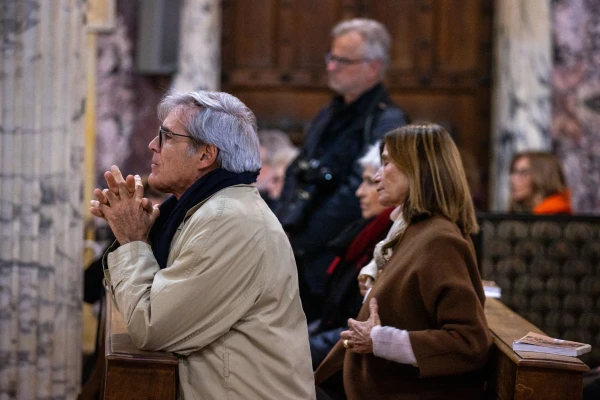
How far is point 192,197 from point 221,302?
0.33m

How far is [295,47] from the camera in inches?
304

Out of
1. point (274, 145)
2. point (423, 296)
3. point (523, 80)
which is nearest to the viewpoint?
point (423, 296)

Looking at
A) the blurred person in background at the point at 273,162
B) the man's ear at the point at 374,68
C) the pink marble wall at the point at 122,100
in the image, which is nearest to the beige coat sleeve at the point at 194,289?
the man's ear at the point at 374,68

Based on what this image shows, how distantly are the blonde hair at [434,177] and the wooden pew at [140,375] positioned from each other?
3.38 ft

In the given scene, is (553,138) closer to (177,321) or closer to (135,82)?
(135,82)

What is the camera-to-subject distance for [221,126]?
2.73 meters

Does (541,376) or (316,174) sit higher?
(316,174)

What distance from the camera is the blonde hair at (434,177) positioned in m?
3.11

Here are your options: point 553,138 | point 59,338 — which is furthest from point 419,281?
point 553,138

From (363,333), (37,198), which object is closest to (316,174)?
(37,198)

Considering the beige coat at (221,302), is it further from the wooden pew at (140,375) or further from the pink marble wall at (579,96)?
the pink marble wall at (579,96)

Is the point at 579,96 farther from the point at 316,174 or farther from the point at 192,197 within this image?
the point at 192,197

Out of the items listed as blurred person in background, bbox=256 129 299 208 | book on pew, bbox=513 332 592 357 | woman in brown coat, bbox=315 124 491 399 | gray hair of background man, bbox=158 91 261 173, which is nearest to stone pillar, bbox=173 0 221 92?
blurred person in background, bbox=256 129 299 208

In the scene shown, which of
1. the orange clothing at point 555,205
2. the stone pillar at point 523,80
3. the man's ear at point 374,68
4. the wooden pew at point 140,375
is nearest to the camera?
the wooden pew at point 140,375
